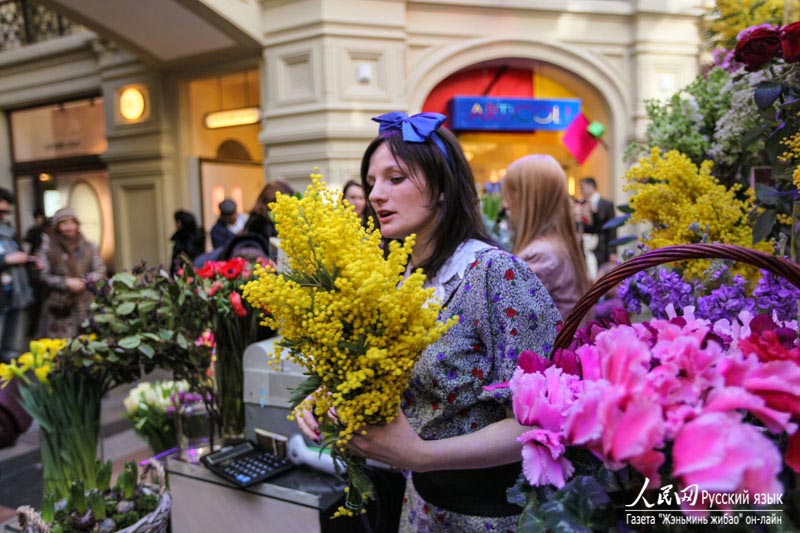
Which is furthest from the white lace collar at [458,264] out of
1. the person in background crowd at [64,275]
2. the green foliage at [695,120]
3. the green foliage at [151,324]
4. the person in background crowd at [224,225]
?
the person in background crowd at [64,275]

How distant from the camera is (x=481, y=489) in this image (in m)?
1.08

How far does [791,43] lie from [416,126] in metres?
0.71

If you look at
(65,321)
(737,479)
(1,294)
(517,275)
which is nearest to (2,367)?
(517,275)

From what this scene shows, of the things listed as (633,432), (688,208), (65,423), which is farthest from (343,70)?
(633,432)

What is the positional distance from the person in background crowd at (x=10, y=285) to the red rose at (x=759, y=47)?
5.35m

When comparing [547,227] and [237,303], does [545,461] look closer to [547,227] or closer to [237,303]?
[237,303]

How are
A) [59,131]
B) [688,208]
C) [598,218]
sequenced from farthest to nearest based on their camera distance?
1. [59,131]
2. [598,218]
3. [688,208]

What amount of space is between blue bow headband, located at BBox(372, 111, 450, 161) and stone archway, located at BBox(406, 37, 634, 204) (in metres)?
4.94

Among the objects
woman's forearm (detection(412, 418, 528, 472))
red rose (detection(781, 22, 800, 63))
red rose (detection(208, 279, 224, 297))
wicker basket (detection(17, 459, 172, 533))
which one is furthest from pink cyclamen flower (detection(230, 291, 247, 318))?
red rose (detection(781, 22, 800, 63))

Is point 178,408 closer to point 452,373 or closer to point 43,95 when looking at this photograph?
point 452,373

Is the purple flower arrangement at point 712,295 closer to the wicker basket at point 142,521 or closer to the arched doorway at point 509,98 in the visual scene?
the wicker basket at point 142,521

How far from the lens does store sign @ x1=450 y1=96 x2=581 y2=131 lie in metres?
6.78

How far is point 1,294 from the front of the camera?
4859 mm

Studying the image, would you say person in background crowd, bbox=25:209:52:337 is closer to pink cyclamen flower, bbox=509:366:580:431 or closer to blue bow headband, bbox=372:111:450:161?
blue bow headband, bbox=372:111:450:161
